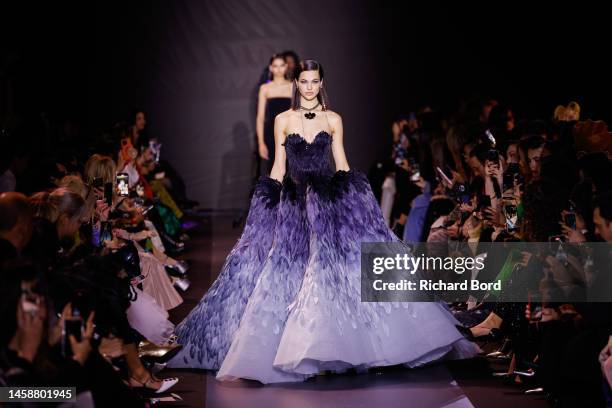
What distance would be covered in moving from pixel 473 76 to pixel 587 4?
1701mm

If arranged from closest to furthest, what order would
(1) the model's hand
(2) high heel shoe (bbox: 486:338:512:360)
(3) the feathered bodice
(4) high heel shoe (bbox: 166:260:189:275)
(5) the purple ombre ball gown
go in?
(5) the purple ombre ball gown → (2) high heel shoe (bbox: 486:338:512:360) → (3) the feathered bodice → (4) high heel shoe (bbox: 166:260:189:275) → (1) the model's hand

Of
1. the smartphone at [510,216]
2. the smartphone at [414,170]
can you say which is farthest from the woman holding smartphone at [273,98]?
the smartphone at [510,216]

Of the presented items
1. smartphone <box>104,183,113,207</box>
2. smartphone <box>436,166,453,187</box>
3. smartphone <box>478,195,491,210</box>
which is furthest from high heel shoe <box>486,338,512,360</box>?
smartphone <box>104,183,113,207</box>

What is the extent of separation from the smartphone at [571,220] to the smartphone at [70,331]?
2.05 meters

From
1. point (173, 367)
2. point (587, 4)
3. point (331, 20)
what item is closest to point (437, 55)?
point (331, 20)

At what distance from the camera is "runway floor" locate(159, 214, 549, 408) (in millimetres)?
3834

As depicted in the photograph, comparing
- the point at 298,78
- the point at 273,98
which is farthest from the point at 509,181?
the point at 273,98

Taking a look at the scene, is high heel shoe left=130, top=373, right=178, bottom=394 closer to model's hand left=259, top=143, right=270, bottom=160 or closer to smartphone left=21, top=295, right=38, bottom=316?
smartphone left=21, top=295, right=38, bottom=316

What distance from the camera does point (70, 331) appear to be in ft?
10.1

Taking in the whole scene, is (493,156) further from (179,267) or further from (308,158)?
(179,267)

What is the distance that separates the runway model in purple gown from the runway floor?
0.21ft

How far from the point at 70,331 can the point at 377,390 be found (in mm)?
1443

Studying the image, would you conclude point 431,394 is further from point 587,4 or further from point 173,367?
point 587,4

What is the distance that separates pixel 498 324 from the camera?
4871 mm
